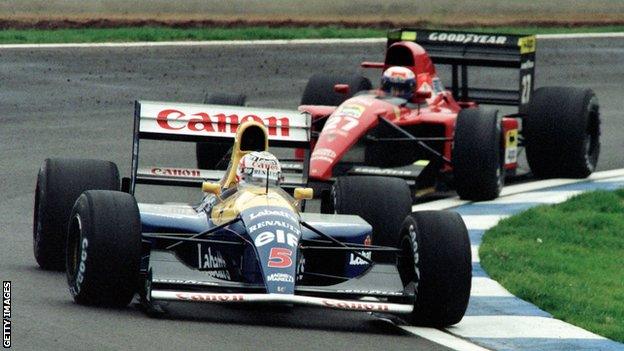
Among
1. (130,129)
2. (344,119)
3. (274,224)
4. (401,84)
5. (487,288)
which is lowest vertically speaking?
(130,129)

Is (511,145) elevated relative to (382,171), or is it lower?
elevated

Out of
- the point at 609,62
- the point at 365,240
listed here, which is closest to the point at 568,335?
the point at 365,240

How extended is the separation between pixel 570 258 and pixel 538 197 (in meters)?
3.85

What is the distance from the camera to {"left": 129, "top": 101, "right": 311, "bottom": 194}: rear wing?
43.2ft

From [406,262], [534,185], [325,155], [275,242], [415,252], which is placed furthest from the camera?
[534,185]

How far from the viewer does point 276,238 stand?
1067cm

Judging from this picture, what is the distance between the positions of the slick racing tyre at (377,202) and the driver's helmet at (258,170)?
80 cm

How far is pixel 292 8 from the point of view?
32.7 metres

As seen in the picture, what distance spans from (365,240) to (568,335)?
1.57 m

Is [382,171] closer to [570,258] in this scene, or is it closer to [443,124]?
[443,124]

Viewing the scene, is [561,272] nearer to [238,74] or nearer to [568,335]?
[568,335]

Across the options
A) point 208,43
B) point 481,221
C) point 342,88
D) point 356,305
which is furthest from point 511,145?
point 208,43

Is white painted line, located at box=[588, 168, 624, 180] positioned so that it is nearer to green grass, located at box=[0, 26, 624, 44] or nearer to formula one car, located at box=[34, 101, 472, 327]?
formula one car, located at box=[34, 101, 472, 327]

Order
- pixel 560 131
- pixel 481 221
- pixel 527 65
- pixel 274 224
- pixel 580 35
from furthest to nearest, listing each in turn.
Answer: pixel 580 35
pixel 527 65
pixel 560 131
pixel 481 221
pixel 274 224
